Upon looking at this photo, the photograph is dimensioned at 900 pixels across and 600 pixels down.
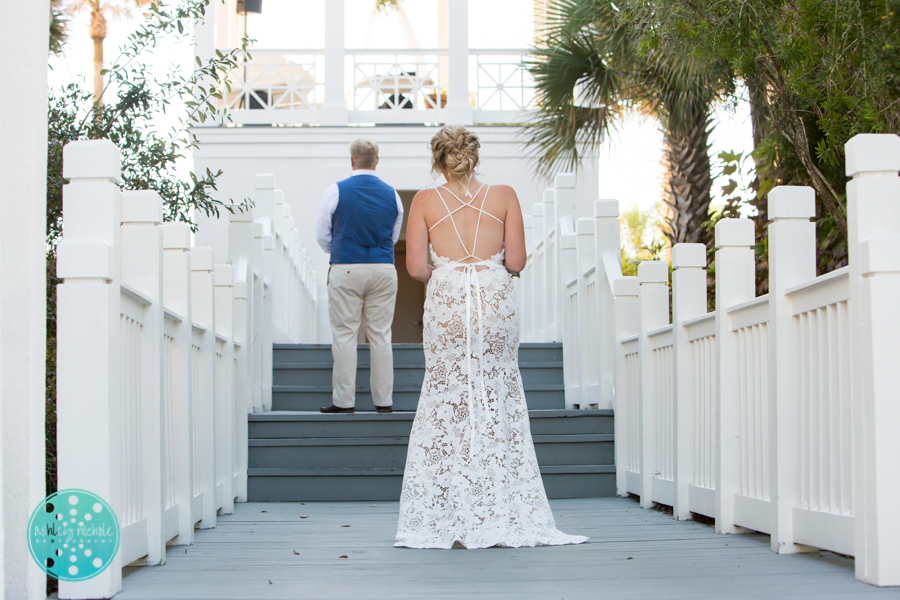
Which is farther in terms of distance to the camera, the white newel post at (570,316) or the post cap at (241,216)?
the white newel post at (570,316)

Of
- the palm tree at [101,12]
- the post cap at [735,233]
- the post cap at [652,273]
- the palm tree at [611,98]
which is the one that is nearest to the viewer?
the post cap at [735,233]

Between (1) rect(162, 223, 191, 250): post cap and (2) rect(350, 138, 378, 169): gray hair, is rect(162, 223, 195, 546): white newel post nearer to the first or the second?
(1) rect(162, 223, 191, 250): post cap

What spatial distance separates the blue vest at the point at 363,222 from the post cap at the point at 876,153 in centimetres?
362

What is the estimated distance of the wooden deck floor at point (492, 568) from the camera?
8.83 feet

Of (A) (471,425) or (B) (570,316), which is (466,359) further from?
(B) (570,316)

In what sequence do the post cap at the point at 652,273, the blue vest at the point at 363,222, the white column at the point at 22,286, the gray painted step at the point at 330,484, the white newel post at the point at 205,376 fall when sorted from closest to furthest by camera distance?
the white column at the point at 22,286
the white newel post at the point at 205,376
the post cap at the point at 652,273
the gray painted step at the point at 330,484
the blue vest at the point at 363,222

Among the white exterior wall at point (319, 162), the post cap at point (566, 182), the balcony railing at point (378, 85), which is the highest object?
the balcony railing at point (378, 85)

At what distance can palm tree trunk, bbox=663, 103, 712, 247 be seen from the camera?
885 centimetres

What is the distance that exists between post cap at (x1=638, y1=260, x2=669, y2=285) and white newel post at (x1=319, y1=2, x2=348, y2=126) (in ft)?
22.9

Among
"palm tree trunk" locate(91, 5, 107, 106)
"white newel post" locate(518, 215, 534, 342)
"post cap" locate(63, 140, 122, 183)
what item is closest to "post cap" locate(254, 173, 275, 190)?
"white newel post" locate(518, 215, 534, 342)

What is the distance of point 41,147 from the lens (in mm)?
2531

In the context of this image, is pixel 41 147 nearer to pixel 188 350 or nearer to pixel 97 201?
pixel 97 201

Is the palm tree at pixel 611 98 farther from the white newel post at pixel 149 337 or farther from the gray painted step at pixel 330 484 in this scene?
the white newel post at pixel 149 337

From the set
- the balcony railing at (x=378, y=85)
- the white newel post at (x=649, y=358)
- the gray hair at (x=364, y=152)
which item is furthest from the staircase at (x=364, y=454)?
the balcony railing at (x=378, y=85)
